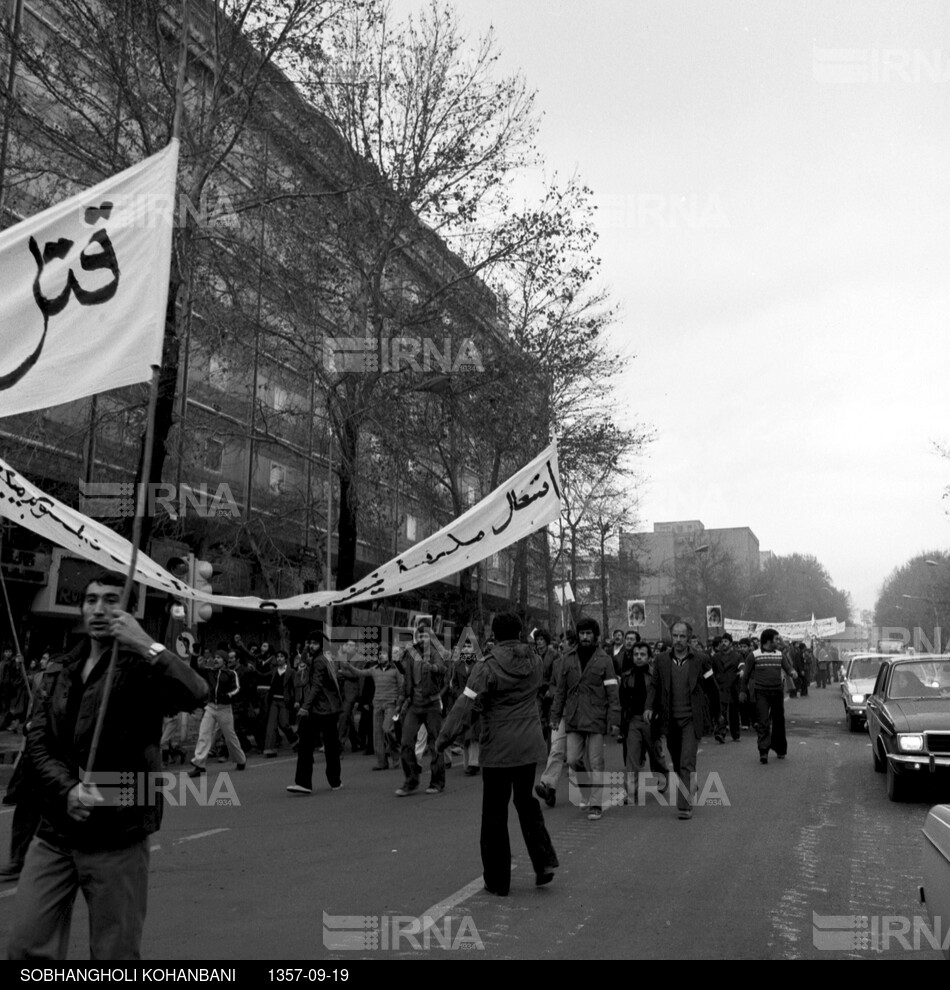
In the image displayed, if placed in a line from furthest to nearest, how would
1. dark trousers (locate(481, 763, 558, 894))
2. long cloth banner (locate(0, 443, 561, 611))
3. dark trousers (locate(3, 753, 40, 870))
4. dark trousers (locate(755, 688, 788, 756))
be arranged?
dark trousers (locate(755, 688, 788, 756))
long cloth banner (locate(0, 443, 561, 611))
dark trousers (locate(3, 753, 40, 870))
dark trousers (locate(481, 763, 558, 894))

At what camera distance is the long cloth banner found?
8.33 m

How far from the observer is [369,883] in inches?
275

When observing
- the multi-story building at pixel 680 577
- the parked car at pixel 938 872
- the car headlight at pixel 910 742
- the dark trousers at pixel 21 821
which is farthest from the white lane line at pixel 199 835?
the multi-story building at pixel 680 577

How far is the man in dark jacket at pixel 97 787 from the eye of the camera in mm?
3562

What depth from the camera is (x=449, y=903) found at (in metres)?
6.32

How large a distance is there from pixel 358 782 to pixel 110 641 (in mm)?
10239

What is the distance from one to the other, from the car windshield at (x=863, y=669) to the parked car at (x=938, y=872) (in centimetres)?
1744

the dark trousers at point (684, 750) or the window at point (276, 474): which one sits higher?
the window at point (276, 474)

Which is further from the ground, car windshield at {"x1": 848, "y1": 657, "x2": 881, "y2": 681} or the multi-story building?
the multi-story building

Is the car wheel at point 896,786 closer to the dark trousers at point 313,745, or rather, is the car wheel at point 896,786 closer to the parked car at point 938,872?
the dark trousers at point 313,745

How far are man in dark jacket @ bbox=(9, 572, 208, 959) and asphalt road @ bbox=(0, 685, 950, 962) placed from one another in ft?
5.67

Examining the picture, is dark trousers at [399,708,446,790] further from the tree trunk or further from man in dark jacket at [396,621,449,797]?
the tree trunk

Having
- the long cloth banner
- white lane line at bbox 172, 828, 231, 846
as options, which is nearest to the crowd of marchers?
the long cloth banner
